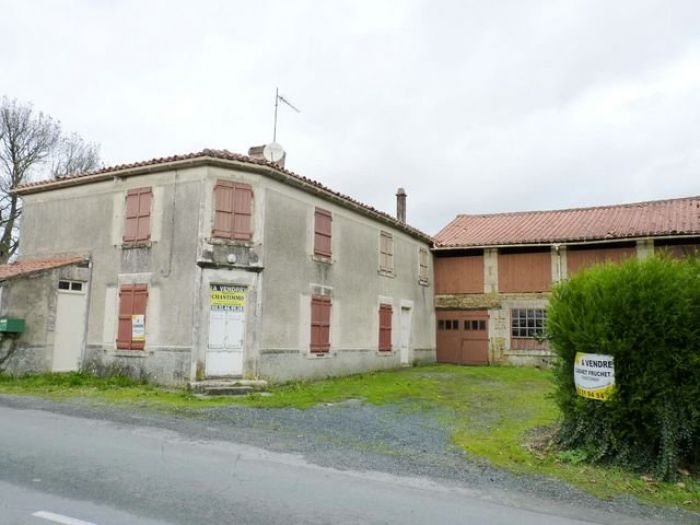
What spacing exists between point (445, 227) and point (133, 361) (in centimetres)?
1612

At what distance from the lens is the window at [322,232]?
15969 millimetres

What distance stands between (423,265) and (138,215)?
39.3 ft

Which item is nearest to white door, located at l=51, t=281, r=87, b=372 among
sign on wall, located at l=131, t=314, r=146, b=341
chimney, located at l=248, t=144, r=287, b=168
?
sign on wall, located at l=131, t=314, r=146, b=341

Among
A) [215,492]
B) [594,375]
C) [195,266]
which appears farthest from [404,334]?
[215,492]

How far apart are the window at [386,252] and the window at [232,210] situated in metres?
6.60

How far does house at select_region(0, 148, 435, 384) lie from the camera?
13.2m

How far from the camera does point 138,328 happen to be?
539 inches

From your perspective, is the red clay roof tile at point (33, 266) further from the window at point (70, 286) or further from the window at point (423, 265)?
the window at point (423, 265)

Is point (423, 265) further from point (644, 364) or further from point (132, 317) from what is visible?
point (644, 364)

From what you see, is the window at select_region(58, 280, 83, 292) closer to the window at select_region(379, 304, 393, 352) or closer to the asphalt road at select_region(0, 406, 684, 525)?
the asphalt road at select_region(0, 406, 684, 525)

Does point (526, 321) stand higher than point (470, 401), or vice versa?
point (526, 321)

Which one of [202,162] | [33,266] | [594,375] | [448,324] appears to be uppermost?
[202,162]

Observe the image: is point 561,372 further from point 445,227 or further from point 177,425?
point 445,227

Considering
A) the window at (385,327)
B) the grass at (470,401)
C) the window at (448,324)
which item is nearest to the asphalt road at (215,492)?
the grass at (470,401)
